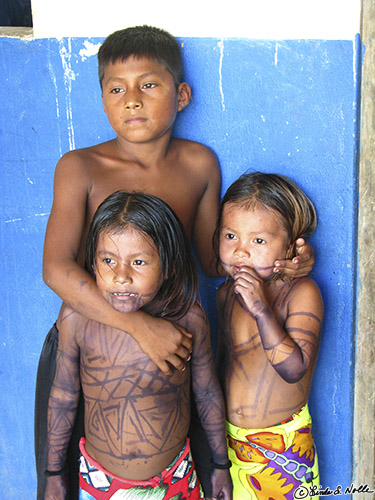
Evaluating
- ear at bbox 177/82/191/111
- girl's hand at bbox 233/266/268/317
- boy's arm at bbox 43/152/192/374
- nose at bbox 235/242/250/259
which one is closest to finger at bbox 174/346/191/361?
boy's arm at bbox 43/152/192/374

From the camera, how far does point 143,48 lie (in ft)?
5.45

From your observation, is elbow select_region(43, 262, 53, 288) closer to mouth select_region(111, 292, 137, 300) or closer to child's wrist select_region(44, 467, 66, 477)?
mouth select_region(111, 292, 137, 300)

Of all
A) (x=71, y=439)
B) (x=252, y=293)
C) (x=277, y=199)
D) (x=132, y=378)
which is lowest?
(x=71, y=439)

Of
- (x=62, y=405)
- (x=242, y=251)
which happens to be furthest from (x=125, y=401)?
(x=242, y=251)

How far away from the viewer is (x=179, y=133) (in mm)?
1916

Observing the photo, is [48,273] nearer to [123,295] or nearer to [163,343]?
[123,295]

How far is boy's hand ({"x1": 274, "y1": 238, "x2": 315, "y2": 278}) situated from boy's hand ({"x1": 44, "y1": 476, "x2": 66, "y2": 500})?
0.92m

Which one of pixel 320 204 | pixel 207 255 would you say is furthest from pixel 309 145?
pixel 207 255

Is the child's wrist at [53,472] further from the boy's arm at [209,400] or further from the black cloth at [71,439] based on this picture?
the boy's arm at [209,400]

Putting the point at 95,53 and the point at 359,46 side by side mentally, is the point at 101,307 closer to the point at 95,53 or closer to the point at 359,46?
the point at 95,53

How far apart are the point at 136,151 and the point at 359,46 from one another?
816 millimetres

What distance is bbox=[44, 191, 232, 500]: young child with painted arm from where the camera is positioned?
1.45 metres

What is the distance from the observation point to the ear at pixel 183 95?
5.80 ft

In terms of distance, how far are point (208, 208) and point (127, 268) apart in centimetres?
55
